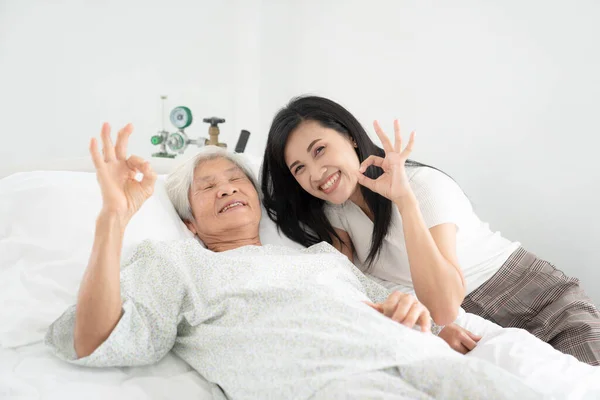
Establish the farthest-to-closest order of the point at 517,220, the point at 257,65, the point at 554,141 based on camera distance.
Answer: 1. the point at 257,65
2. the point at 517,220
3. the point at 554,141

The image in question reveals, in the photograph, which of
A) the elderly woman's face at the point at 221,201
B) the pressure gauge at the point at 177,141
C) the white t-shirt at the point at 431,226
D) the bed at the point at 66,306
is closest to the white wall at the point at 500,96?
the white t-shirt at the point at 431,226

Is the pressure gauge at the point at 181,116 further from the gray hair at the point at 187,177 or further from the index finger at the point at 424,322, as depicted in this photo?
the index finger at the point at 424,322

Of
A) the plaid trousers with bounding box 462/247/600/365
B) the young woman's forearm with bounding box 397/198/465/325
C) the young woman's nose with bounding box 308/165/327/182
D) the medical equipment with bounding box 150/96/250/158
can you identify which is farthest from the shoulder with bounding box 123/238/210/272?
the medical equipment with bounding box 150/96/250/158

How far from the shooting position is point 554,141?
2.36 meters

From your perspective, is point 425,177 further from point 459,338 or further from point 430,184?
→ point 459,338

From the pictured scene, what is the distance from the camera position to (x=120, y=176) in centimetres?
107

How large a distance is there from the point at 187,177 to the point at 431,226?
75 cm

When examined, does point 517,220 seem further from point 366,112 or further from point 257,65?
point 257,65

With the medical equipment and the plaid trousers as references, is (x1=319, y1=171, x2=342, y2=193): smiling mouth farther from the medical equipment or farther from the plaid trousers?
the medical equipment

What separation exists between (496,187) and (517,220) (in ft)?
0.63

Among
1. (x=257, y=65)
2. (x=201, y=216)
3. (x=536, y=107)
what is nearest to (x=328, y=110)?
(x=201, y=216)

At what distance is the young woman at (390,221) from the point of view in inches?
55.5

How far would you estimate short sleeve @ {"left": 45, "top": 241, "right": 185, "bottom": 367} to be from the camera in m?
1.04

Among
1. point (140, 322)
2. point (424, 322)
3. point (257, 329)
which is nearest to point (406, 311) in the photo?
point (424, 322)
